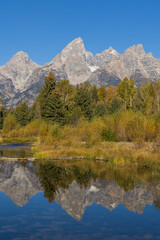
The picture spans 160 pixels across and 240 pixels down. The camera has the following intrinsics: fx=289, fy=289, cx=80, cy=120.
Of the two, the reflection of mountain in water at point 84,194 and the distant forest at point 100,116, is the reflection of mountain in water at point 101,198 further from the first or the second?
the distant forest at point 100,116

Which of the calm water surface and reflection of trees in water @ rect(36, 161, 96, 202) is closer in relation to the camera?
the calm water surface

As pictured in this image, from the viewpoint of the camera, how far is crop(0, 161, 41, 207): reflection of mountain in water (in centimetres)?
1955

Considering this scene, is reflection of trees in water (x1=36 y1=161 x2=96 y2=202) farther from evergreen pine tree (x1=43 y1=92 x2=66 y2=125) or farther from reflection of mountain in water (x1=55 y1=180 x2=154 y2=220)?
evergreen pine tree (x1=43 y1=92 x2=66 y2=125)

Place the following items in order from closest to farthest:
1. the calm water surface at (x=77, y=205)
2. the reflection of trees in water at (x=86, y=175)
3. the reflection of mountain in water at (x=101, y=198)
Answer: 1. the calm water surface at (x=77, y=205)
2. the reflection of mountain in water at (x=101, y=198)
3. the reflection of trees in water at (x=86, y=175)

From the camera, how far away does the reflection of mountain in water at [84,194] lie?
57.0 ft

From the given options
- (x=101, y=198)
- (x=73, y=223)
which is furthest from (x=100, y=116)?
(x=73, y=223)

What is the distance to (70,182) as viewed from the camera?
2303 centimetres

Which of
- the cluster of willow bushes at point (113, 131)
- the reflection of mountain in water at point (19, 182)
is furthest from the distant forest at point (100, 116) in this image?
the reflection of mountain in water at point (19, 182)

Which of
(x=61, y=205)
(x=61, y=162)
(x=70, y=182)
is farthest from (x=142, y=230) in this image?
(x=61, y=162)

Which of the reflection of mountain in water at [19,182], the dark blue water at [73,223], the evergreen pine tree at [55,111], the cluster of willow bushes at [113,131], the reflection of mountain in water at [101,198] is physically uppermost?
the evergreen pine tree at [55,111]

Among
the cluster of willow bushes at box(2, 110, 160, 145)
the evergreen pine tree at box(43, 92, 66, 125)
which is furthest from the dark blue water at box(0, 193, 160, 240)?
the evergreen pine tree at box(43, 92, 66, 125)

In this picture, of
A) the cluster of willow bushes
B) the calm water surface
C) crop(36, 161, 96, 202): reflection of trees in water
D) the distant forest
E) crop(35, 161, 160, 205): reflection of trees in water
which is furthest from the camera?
the distant forest

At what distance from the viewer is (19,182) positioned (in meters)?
23.6

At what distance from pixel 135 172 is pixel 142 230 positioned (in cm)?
1333
